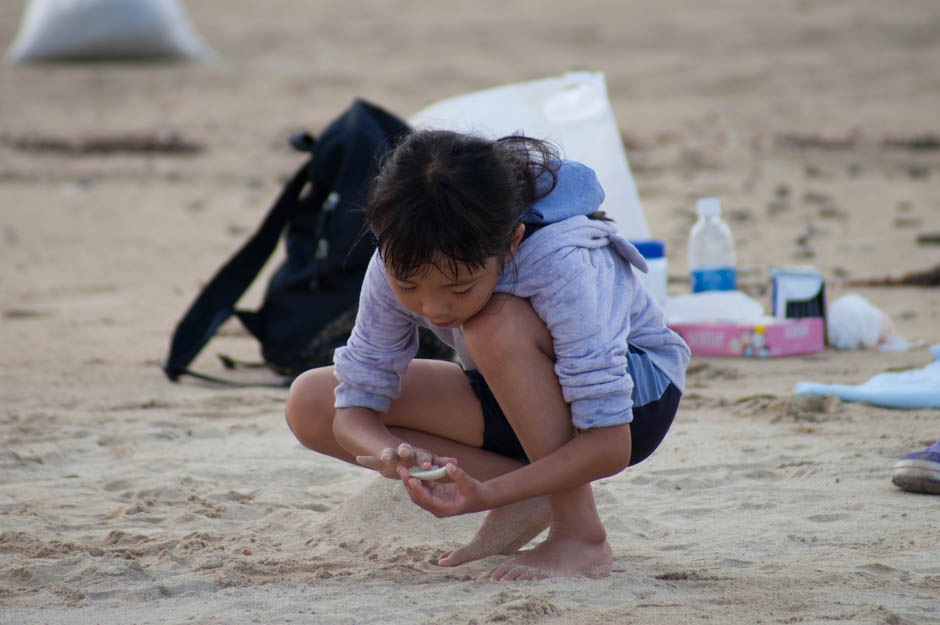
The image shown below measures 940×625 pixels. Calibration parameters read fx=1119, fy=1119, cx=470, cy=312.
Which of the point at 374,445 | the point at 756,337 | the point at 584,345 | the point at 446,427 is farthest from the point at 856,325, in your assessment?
the point at 374,445

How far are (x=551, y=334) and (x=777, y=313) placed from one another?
87.6 inches

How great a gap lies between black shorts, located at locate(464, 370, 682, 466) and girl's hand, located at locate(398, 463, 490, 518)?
0.30 meters

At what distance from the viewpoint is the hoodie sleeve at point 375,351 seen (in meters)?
2.15

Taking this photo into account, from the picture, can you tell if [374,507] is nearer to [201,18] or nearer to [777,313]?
[777,313]

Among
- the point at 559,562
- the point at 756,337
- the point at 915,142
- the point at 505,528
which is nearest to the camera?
the point at 559,562

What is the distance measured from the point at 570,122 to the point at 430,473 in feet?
7.57

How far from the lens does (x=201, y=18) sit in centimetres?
1678

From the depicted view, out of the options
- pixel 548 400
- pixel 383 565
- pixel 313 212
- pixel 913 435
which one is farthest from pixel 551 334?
pixel 313 212

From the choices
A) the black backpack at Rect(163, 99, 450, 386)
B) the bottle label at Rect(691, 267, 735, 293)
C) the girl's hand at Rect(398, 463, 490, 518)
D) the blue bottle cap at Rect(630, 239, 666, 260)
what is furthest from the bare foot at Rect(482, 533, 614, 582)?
the bottle label at Rect(691, 267, 735, 293)

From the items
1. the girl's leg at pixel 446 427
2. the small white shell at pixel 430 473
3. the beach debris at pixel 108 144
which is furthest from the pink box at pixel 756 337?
the beach debris at pixel 108 144

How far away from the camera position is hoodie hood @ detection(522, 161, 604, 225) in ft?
6.75

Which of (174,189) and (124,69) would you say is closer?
(174,189)

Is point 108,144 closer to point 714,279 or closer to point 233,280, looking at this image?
point 233,280

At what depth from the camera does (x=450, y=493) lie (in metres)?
1.95
